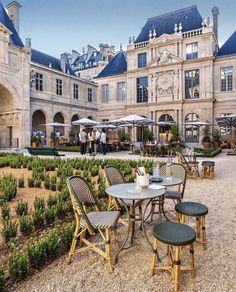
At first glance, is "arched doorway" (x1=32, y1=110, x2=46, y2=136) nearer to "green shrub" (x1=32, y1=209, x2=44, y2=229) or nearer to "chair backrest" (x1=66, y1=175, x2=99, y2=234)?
"green shrub" (x1=32, y1=209, x2=44, y2=229)

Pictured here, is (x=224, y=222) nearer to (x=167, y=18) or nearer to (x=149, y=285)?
(x=149, y=285)

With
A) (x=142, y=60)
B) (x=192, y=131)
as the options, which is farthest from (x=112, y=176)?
(x=142, y=60)

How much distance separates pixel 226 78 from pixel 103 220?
25.7 meters

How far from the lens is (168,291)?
7.85 ft

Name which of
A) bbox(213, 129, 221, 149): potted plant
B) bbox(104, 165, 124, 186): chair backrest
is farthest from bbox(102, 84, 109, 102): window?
bbox(104, 165, 124, 186): chair backrest

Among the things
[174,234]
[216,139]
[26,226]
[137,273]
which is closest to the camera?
[174,234]

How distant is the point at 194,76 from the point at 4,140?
20839 millimetres

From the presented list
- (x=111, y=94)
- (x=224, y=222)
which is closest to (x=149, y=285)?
(x=224, y=222)

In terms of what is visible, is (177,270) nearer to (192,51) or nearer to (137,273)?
(137,273)

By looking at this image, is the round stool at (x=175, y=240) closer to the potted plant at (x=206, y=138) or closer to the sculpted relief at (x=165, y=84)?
the potted plant at (x=206, y=138)

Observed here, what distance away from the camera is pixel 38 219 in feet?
12.8

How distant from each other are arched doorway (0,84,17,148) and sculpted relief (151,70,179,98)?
15.1 metres

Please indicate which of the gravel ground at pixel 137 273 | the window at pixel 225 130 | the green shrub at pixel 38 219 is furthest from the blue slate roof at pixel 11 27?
the gravel ground at pixel 137 273

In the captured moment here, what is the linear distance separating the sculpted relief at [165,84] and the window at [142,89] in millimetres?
1165
